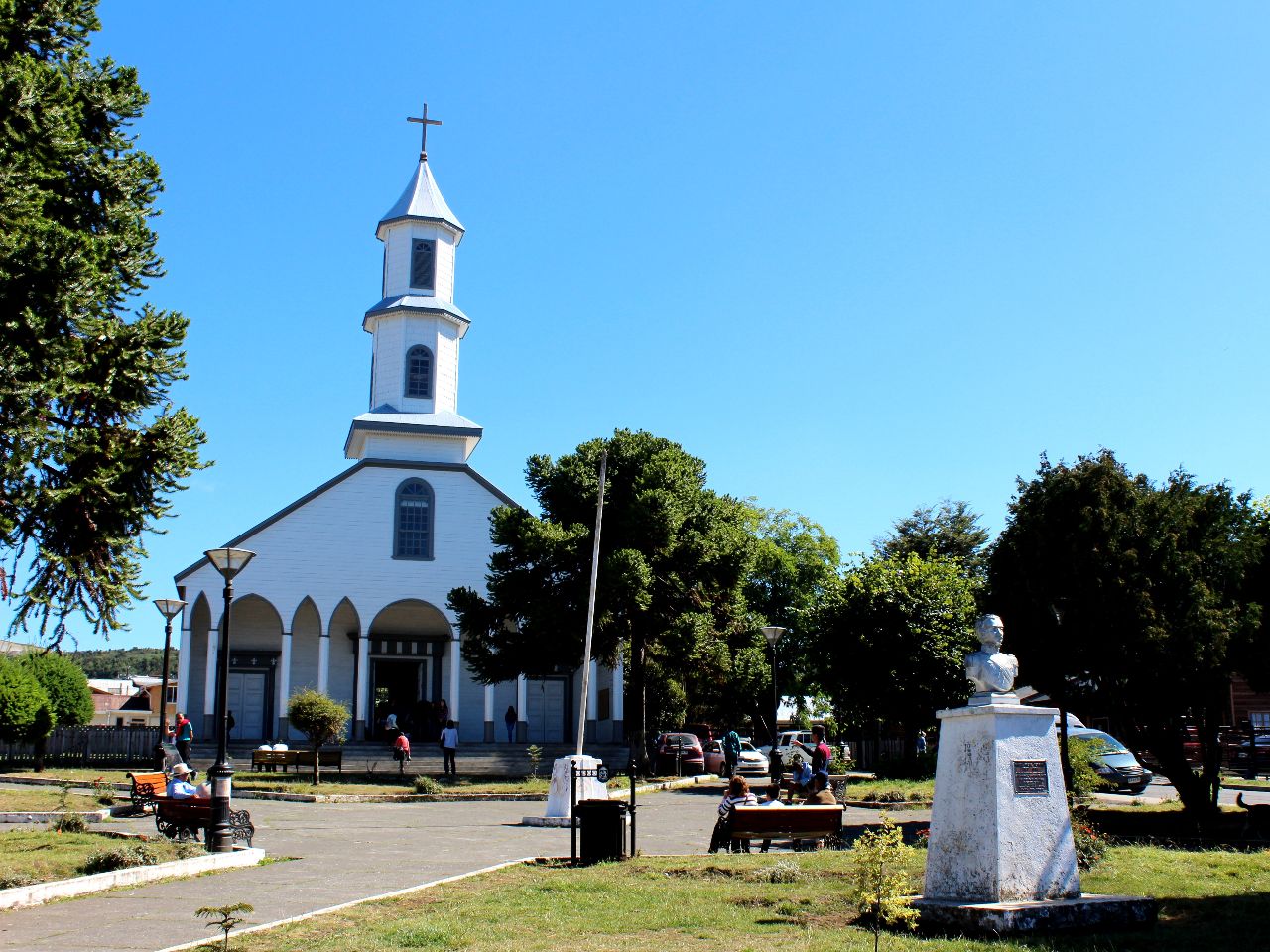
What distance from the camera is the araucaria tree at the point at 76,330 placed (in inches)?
499

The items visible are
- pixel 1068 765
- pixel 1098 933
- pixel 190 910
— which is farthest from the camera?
pixel 1068 765

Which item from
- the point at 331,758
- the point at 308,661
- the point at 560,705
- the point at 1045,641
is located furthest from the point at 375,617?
the point at 1045,641

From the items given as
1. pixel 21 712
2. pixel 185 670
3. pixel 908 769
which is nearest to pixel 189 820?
pixel 908 769

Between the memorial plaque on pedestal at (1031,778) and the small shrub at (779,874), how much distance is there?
309 centimetres

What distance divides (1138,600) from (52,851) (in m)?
15.3

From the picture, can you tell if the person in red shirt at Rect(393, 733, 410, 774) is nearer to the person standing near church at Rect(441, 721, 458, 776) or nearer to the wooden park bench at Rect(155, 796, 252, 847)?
the person standing near church at Rect(441, 721, 458, 776)

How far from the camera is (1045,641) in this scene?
19188 millimetres

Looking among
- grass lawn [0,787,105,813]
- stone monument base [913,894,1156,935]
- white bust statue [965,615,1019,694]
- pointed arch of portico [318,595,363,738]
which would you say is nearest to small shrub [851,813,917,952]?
stone monument base [913,894,1156,935]

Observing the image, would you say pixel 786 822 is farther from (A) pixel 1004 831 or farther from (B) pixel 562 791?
(B) pixel 562 791

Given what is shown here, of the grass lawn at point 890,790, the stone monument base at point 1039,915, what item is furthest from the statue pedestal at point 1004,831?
the grass lawn at point 890,790

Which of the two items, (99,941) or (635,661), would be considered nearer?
(99,941)

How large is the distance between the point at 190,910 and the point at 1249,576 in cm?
1729

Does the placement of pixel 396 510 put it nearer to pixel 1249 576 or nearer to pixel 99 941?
pixel 1249 576

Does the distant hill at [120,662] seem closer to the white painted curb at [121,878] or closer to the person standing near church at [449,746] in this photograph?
the person standing near church at [449,746]
